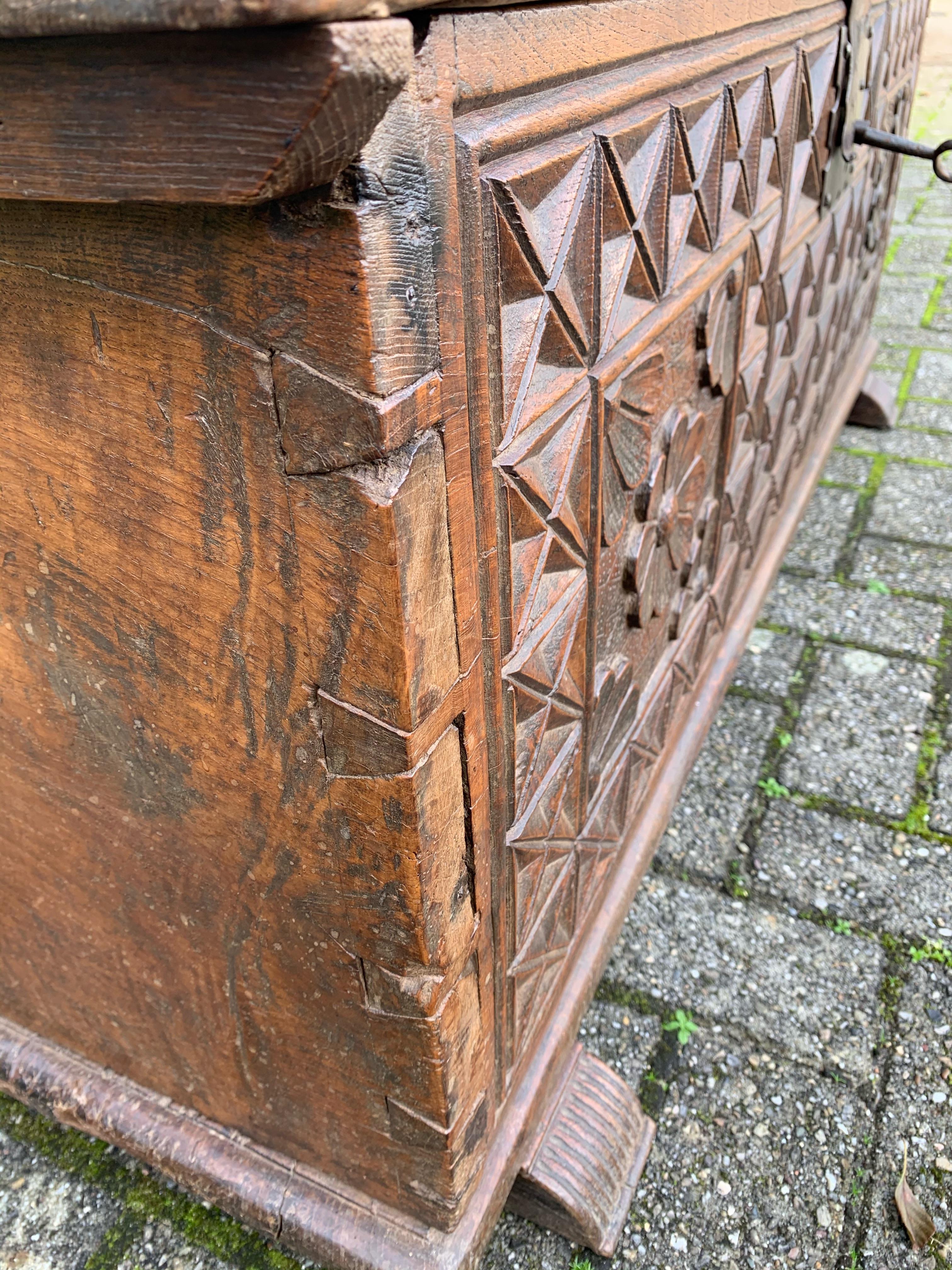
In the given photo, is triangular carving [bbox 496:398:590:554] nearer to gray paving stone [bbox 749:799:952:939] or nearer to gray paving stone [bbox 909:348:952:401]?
gray paving stone [bbox 749:799:952:939]

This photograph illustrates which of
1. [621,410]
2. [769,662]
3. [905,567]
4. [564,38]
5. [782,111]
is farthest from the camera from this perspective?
[905,567]

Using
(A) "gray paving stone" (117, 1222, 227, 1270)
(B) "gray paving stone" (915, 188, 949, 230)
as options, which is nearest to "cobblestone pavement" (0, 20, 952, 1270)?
(A) "gray paving stone" (117, 1222, 227, 1270)

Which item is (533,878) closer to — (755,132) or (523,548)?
(523,548)

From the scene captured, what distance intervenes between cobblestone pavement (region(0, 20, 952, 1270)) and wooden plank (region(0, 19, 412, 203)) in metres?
1.13

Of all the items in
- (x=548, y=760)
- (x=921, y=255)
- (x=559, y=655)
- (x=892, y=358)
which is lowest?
(x=892, y=358)

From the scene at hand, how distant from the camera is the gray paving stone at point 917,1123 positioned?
1073 mm

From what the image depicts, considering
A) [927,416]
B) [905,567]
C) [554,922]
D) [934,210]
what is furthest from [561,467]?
[934,210]

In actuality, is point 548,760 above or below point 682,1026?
above

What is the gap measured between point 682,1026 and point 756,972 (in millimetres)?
160

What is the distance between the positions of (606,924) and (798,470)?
1411mm

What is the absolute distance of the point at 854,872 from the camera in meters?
1.56

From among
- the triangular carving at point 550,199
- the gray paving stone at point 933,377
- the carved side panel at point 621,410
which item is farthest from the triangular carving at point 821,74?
the gray paving stone at point 933,377

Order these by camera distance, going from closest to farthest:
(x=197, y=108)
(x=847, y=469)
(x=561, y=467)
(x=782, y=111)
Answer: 1. (x=197, y=108)
2. (x=561, y=467)
3. (x=782, y=111)
4. (x=847, y=469)

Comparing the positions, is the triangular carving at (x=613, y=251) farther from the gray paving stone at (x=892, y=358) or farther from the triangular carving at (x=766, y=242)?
the gray paving stone at (x=892, y=358)
